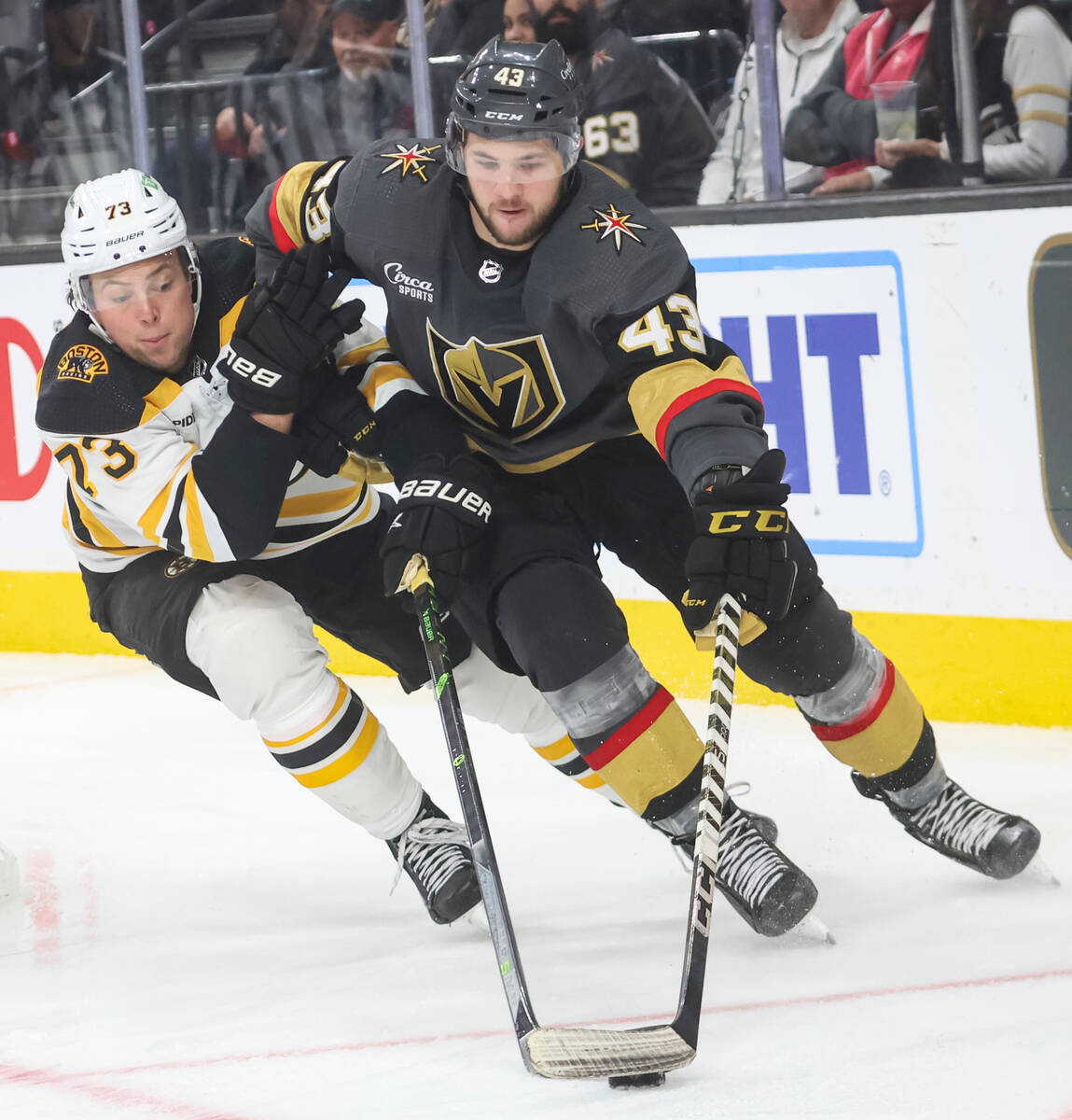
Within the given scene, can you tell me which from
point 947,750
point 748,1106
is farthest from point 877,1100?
point 947,750

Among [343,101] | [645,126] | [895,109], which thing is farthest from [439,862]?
[343,101]

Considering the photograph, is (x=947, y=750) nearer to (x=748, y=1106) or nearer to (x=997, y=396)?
(x=997, y=396)

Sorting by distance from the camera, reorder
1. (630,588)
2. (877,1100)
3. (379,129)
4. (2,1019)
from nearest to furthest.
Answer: (877,1100), (2,1019), (630,588), (379,129)

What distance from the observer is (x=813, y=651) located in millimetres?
2189

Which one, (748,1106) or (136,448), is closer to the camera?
(748,1106)

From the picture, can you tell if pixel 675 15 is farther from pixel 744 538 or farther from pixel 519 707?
pixel 744 538

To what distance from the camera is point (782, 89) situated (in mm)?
3514

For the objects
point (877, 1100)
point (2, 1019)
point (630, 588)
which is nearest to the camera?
point (877, 1100)

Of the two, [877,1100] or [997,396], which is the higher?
[997,396]

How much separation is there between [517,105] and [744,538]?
622mm

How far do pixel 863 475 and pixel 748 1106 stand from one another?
6.31ft

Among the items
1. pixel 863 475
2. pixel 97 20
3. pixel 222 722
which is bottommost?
pixel 222 722

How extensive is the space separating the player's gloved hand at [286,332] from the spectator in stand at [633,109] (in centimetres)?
158

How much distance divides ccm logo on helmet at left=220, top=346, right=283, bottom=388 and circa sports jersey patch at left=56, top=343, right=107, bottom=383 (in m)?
0.23
